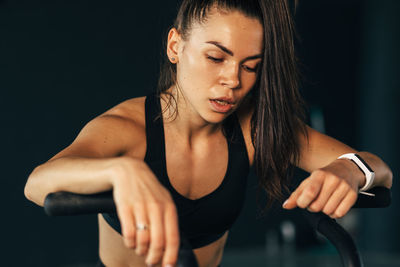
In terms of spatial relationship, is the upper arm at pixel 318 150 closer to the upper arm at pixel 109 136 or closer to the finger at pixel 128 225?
the upper arm at pixel 109 136

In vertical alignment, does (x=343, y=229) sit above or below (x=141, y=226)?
below

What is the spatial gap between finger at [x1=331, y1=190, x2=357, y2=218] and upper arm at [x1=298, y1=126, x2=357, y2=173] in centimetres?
41

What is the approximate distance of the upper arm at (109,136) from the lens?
960mm

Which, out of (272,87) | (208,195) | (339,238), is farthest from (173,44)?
(339,238)

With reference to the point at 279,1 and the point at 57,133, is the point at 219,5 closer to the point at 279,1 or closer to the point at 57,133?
the point at 279,1

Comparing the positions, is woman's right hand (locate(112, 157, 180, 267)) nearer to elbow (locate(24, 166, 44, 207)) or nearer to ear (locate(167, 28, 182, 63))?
elbow (locate(24, 166, 44, 207))

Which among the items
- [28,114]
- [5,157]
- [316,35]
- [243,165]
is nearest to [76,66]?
[28,114]

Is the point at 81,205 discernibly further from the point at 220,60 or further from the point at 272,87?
the point at 272,87

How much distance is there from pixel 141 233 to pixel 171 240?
4cm

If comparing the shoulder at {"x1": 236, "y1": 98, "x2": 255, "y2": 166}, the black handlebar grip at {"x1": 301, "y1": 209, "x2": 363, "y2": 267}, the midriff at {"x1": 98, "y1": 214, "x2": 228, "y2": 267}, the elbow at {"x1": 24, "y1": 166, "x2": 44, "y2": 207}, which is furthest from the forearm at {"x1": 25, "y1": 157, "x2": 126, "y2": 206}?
the shoulder at {"x1": 236, "y1": 98, "x2": 255, "y2": 166}

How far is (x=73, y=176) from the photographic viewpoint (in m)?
0.78

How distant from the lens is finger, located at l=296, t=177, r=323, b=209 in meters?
0.80

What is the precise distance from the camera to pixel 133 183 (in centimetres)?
68

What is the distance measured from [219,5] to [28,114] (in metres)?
2.78
